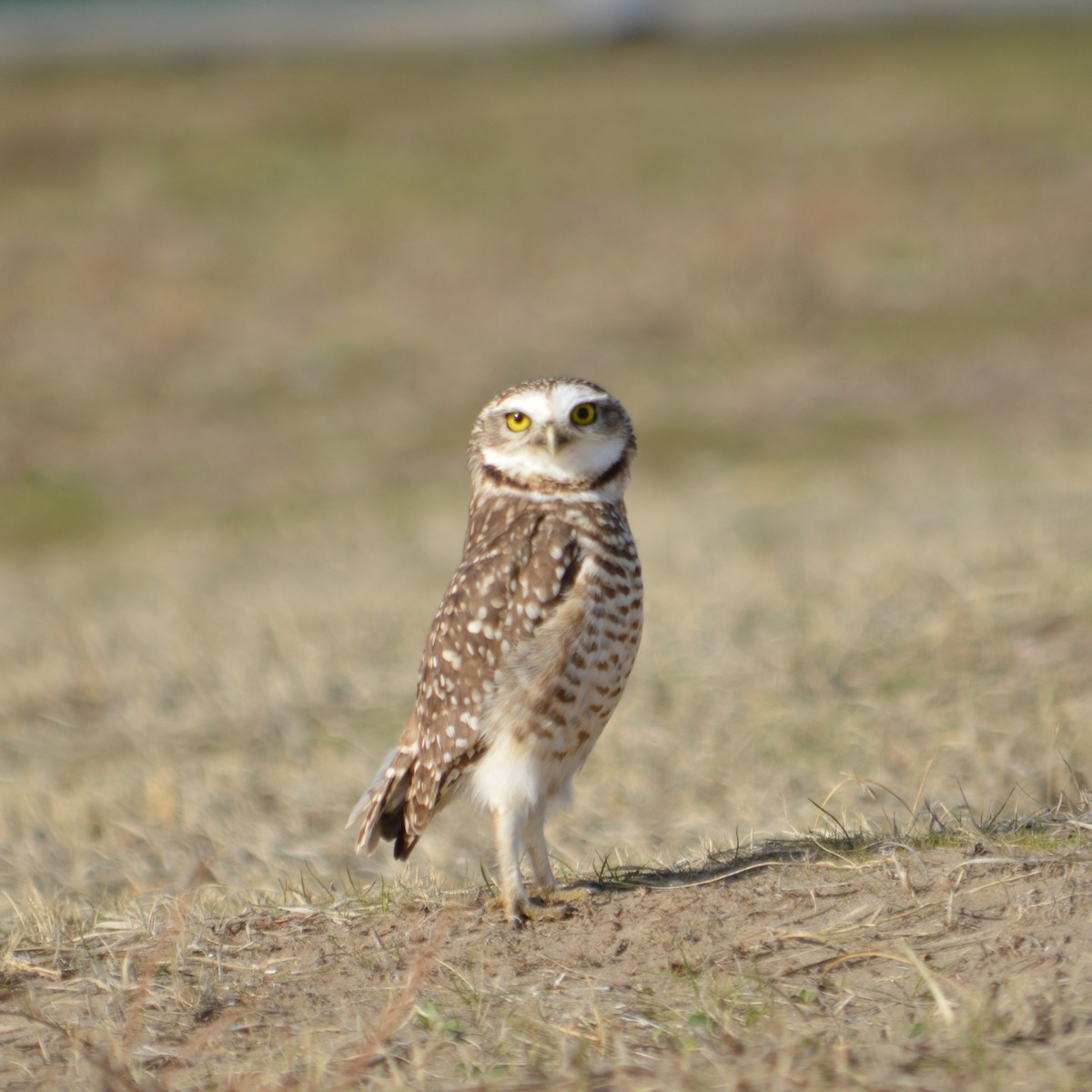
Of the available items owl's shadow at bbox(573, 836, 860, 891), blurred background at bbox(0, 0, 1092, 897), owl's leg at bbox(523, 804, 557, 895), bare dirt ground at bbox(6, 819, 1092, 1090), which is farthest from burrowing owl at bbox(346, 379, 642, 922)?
blurred background at bbox(0, 0, 1092, 897)

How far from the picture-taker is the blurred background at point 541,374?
6461 mm

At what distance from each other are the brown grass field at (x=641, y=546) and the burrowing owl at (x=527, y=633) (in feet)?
1.01

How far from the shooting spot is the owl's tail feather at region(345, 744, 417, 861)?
460 centimetres

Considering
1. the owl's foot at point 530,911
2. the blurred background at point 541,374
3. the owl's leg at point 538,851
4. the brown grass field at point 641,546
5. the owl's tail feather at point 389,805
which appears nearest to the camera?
the brown grass field at point 641,546

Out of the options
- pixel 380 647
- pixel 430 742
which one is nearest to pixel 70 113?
pixel 380 647

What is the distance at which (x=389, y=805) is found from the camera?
467cm

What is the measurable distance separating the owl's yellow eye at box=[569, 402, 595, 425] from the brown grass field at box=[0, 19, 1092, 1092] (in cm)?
133

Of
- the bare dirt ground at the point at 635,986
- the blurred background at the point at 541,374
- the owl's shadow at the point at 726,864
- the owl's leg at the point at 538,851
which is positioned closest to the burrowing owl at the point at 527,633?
the owl's leg at the point at 538,851

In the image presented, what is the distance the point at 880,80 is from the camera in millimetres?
28594

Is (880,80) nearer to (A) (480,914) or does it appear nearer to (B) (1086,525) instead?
(B) (1086,525)

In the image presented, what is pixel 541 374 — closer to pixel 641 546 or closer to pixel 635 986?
pixel 641 546

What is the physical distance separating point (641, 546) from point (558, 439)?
20.6 feet

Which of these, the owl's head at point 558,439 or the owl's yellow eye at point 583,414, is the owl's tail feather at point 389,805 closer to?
the owl's head at point 558,439

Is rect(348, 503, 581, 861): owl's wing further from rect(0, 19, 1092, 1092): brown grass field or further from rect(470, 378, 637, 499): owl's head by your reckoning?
rect(0, 19, 1092, 1092): brown grass field
